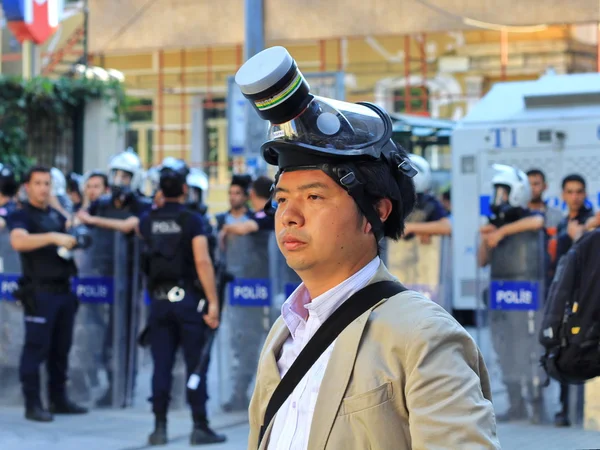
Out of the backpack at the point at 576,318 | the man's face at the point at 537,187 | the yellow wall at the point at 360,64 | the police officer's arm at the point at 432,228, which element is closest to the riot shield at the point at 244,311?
the police officer's arm at the point at 432,228

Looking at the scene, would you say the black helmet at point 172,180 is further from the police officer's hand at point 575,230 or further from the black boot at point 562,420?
the black boot at point 562,420

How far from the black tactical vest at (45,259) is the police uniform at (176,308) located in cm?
123

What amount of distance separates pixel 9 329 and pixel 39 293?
1169 millimetres

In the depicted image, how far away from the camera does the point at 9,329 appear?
33.9 feet

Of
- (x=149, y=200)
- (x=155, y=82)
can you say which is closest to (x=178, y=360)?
(x=149, y=200)

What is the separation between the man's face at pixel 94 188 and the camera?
10.9 metres

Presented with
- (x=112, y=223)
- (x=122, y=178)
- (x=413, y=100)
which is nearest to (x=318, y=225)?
(x=112, y=223)

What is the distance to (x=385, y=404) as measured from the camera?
2.29 m

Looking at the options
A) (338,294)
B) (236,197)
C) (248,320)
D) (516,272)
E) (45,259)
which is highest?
(236,197)

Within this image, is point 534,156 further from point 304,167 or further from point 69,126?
point 304,167

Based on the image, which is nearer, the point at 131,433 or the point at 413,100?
the point at 131,433

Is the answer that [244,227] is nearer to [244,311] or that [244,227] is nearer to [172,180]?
[244,311]

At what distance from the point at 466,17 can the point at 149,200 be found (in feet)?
29.4

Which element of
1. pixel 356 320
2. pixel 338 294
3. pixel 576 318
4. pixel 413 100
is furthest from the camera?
pixel 413 100
